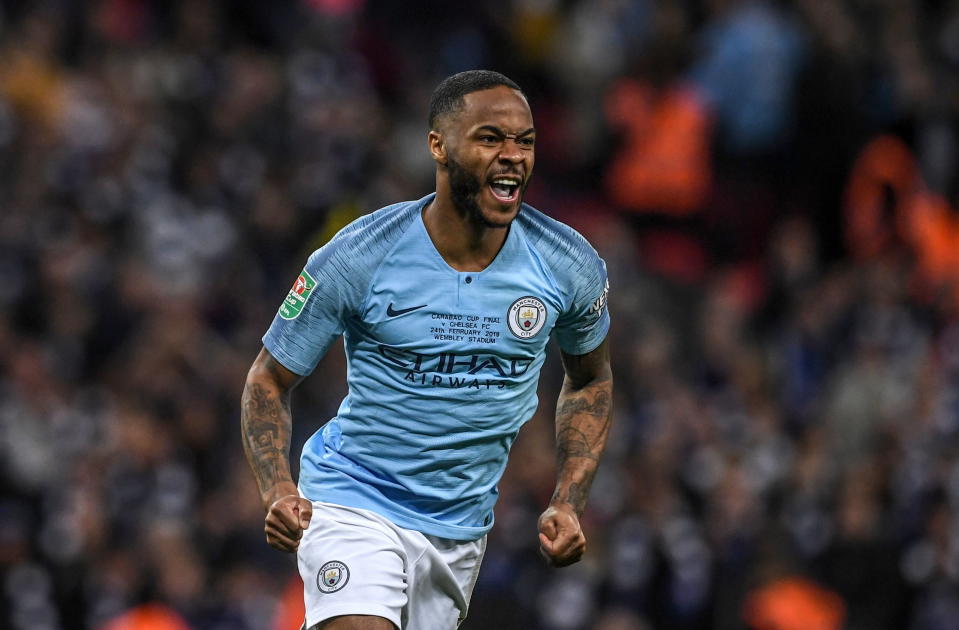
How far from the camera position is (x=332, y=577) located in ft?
17.3

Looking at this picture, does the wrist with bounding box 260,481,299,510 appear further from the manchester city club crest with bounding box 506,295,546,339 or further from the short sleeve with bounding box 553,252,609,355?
the short sleeve with bounding box 553,252,609,355

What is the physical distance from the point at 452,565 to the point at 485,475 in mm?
309

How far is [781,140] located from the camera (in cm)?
1286

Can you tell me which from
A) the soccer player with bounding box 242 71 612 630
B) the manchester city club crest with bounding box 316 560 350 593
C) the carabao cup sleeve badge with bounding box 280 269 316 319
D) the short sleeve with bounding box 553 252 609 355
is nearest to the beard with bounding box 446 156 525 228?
the soccer player with bounding box 242 71 612 630

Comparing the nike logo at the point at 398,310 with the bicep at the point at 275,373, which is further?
the bicep at the point at 275,373

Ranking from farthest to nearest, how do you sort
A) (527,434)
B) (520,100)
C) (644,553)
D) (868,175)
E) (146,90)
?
(146,90) < (868,175) < (527,434) < (644,553) < (520,100)

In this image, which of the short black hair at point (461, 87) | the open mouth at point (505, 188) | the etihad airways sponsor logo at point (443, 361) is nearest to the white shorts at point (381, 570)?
the etihad airways sponsor logo at point (443, 361)

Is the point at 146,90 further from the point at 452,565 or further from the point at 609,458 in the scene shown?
the point at 452,565

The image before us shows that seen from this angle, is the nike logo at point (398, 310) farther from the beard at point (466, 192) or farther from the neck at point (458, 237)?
the beard at point (466, 192)

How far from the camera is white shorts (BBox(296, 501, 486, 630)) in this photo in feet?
17.1

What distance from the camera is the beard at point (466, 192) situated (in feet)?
17.8

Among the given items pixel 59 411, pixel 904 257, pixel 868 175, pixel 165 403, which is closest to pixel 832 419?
pixel 904 257

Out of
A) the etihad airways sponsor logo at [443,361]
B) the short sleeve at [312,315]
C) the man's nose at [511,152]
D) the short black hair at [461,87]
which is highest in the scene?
the short black hair at [461,87]

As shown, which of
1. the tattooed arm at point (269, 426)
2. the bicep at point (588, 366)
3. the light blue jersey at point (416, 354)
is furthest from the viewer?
the bicep at point (588, 366)
